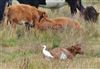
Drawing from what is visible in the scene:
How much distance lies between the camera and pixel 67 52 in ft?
30.4

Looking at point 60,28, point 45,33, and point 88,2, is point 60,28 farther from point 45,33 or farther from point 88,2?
point 88,2

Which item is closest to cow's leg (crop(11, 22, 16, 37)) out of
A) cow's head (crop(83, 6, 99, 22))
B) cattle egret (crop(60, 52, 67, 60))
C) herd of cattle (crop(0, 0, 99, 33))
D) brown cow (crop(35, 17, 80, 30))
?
herd of cattle (crop(0, 0, 99, 33))

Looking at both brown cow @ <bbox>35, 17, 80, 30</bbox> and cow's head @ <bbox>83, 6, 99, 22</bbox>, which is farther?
cow's head @ <bbox>83, 6, 99, 22</bbox>

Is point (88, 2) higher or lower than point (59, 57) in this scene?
lower

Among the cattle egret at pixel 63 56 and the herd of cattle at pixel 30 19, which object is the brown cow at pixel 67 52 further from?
the herd of cattle at pixel 30 19

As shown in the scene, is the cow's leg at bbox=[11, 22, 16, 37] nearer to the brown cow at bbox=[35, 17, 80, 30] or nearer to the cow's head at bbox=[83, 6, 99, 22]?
the brown cow at bbox=[35, 17, 80, 30]

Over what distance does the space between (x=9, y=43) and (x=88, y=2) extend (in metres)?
11.5

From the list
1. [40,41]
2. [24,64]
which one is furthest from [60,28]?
[24,64]

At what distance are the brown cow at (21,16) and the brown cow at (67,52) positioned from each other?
256 cm

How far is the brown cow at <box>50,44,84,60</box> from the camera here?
29.7 ft

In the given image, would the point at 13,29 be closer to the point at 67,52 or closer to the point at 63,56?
the point at 67,52

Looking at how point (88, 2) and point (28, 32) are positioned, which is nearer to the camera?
point (28, 32)

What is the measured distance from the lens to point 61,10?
18.5m

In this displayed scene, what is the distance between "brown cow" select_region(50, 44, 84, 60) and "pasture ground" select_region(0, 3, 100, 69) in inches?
4.6
